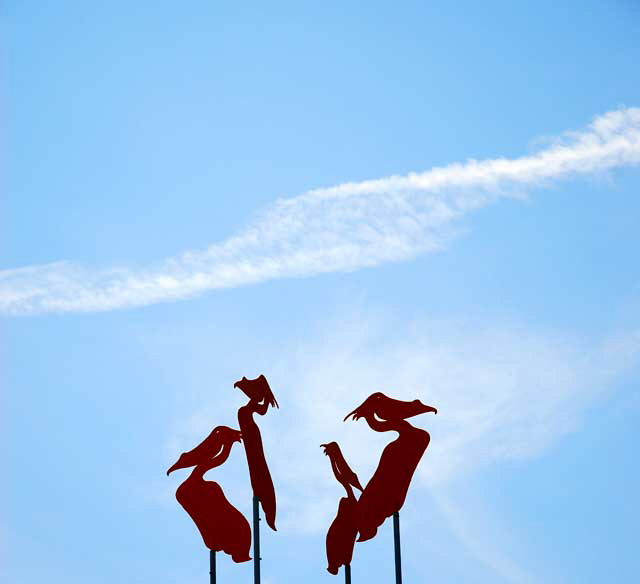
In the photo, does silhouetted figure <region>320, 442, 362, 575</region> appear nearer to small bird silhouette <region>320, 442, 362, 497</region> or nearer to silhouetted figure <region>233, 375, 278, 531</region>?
small bird silhouette <region>320, 442, 362, 497</region>

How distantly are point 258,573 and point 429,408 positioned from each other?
3.71 m

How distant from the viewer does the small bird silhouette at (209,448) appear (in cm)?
2123

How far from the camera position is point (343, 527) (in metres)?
21.3

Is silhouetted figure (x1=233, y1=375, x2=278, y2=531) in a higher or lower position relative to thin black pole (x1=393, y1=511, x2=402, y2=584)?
higher

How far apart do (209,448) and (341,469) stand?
2115mm

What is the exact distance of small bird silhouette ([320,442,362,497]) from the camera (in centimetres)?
2141

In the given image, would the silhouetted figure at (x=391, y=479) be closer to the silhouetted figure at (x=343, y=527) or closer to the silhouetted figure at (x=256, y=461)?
the silhouetted figure at (x=343, y=527)

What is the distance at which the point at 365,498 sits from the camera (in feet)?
69.3

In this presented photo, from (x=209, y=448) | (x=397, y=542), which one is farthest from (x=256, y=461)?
(x=397, y=542)

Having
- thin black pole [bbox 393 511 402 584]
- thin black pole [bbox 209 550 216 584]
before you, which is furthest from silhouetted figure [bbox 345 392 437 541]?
thin black pole [bbox 209 550 216 584]

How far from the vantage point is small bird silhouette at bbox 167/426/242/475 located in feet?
69.7

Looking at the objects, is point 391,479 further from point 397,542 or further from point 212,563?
point 212,563

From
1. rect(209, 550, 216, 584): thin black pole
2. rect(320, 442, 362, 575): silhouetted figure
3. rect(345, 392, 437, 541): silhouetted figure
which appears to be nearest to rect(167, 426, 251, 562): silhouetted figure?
rect(209, 550, 216, 584): thin black pole

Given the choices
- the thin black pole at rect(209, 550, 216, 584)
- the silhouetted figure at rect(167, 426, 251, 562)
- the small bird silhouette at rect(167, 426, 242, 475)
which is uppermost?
the small bird silhouette at rect(167, 426, 242, 475)
